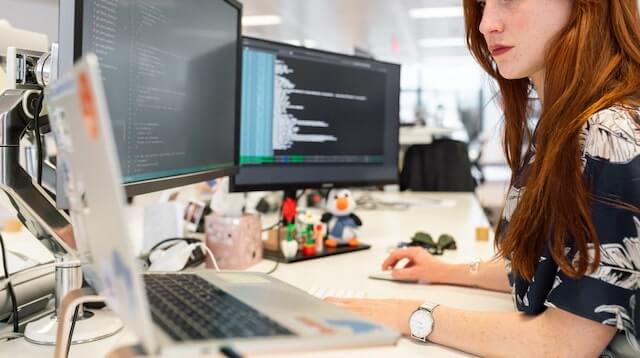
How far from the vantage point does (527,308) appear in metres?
0.75

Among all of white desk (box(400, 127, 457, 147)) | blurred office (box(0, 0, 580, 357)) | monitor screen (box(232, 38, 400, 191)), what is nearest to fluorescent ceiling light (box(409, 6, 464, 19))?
white desk (box(400, 127, 457, 147))

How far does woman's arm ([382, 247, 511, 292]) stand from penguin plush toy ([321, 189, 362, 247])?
0.93 ft

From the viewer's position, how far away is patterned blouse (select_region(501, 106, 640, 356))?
64cm

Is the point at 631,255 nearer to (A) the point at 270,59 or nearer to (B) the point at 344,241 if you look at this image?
(B) the point at 344,241

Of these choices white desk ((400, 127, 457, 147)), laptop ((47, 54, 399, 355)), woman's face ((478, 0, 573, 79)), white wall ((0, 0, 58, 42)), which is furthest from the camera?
white desk ((400, 127, 457, 147))

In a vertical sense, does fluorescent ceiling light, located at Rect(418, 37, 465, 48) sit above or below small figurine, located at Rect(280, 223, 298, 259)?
above

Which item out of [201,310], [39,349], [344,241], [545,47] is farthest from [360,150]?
[201,310]

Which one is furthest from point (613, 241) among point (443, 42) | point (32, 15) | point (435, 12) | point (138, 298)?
point (443, 42)

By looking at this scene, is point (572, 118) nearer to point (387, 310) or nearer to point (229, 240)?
point (387, 310)

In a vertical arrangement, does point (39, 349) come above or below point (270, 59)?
below

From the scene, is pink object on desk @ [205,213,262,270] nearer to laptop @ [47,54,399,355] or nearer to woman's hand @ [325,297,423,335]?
woman's hand @ [325,297,423,335]

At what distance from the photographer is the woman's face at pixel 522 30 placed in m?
0.81

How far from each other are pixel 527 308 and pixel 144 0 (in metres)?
0.72

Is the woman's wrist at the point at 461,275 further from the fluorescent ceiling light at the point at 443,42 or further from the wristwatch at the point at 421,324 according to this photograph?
the fluorescent ceiling light at the point at 443,42
